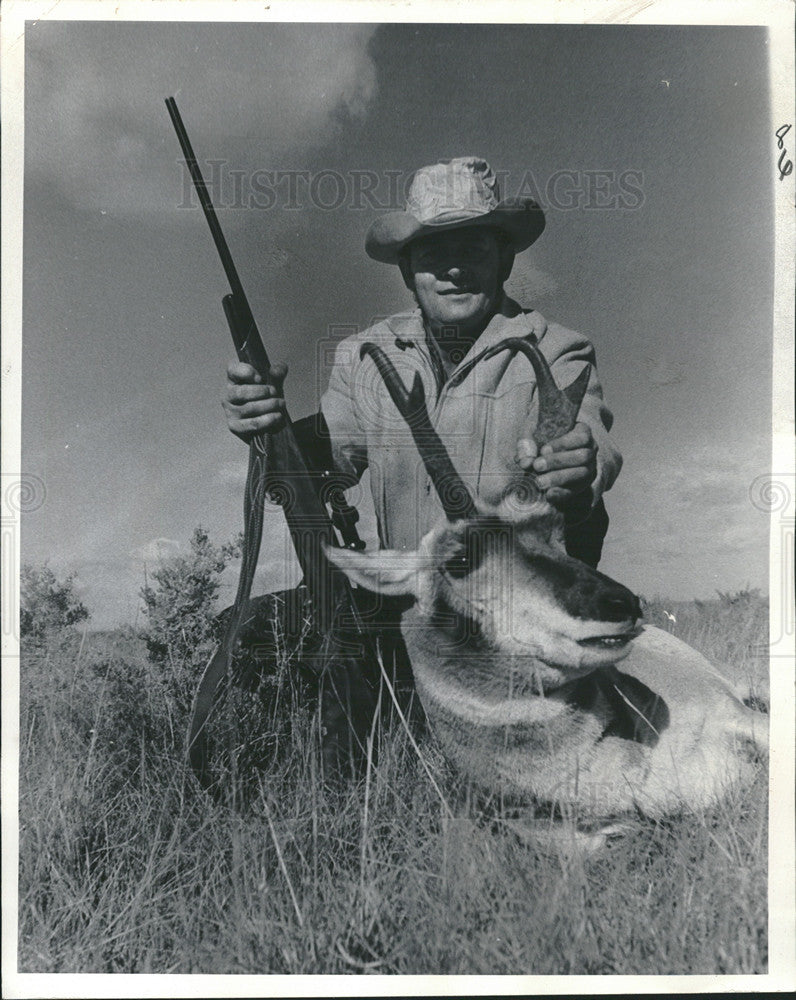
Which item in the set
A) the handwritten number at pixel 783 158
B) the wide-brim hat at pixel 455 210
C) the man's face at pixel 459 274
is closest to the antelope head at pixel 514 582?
the man's face at pixel 459 274

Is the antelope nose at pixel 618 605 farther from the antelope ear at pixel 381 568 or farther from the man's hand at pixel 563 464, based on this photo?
the antelope ear at pixel 381 568

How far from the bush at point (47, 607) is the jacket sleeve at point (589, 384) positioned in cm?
180

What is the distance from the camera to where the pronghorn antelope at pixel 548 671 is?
2750 millimetres

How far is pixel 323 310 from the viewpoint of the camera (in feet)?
9.61

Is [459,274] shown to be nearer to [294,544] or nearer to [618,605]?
[294,544]

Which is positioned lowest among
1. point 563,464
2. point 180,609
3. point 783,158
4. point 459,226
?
point 180,609

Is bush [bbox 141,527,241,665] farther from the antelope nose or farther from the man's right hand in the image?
the antelope nose

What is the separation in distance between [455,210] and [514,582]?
127 cm

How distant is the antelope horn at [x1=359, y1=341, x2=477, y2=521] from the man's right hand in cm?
32

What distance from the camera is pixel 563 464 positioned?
277 centimetres

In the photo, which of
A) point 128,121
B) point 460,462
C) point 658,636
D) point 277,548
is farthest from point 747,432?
point 128,121

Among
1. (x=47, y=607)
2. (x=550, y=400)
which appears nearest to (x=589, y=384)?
(x=550, y=400)

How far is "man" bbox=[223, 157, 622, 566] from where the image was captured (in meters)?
2.84

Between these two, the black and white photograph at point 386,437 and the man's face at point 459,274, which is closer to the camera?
the black and white photograph at point 386,437
